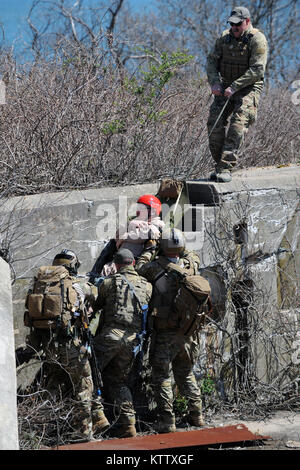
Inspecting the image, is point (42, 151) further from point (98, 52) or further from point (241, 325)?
point (241, 325)

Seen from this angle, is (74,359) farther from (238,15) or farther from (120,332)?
(238,15)

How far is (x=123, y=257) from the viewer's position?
6.01 meters

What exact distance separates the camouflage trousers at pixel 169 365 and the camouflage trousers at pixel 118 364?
0.84 ft

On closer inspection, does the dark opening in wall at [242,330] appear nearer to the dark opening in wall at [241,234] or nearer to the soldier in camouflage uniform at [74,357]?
the dark opening in wall at [241,234]

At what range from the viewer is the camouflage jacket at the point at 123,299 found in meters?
5.92

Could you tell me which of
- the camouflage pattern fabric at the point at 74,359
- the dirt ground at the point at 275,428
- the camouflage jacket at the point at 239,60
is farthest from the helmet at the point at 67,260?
the camouflage jacket at the point at 239,60

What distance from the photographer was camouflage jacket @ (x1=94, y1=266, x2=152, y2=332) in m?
5.92

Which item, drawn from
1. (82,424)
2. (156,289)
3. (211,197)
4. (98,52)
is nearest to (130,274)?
(156,289)

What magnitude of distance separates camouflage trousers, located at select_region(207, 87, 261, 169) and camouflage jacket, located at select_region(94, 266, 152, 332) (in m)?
2.22

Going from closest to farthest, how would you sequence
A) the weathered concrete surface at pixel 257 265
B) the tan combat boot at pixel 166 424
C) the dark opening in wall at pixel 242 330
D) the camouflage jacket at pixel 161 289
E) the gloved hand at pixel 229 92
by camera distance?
1. the camouflage jacket at pixel 161 289
2. the tan combat boot at pixel 166 424
3. the weathered concrete surface at pixel 257 265
4. the dark opening in wall at pixel 242 330
5. the gloved hand at pixel 229 92

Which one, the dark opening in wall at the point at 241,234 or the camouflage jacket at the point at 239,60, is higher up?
the camouflage jacket at the point at 239,60

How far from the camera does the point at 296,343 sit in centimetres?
779

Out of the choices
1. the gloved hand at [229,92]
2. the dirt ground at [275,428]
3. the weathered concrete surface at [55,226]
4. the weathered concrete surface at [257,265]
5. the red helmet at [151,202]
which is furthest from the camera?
the gloved hand at [229,92]

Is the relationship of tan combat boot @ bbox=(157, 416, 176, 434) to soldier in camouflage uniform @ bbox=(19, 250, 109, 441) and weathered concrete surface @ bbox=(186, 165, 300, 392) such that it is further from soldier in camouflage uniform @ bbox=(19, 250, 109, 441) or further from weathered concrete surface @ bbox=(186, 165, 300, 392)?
weathered concrete surface @ bbox=(186, 165, 300, 392)
